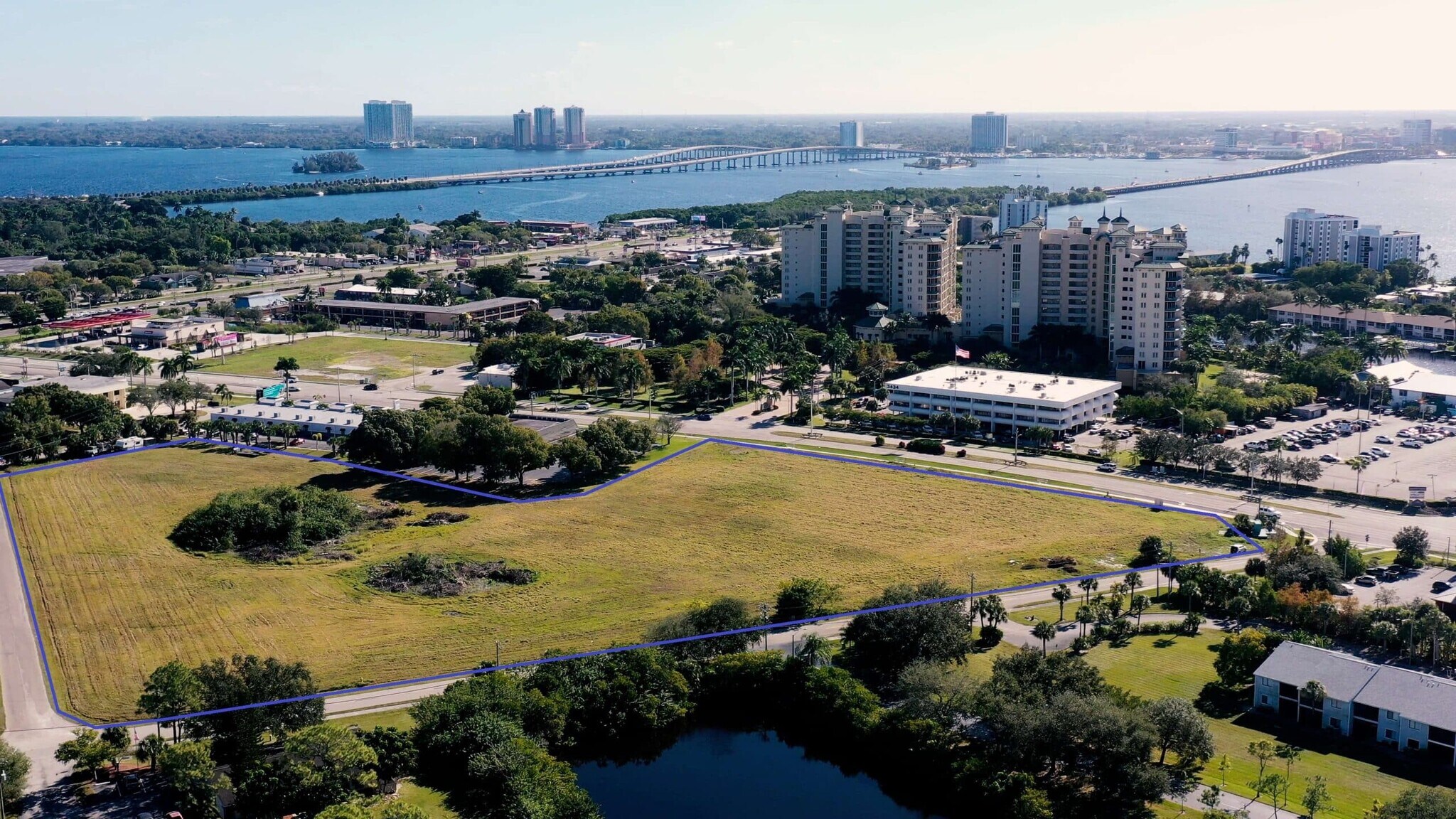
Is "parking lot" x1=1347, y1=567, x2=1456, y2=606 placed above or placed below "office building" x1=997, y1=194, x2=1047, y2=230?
below

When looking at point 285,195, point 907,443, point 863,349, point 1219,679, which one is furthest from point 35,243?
point 1219,679

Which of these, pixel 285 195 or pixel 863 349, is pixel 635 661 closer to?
pixel 863 349

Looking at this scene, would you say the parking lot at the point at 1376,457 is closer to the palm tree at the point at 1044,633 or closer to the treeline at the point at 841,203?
the palm tree at the point at 1044,633

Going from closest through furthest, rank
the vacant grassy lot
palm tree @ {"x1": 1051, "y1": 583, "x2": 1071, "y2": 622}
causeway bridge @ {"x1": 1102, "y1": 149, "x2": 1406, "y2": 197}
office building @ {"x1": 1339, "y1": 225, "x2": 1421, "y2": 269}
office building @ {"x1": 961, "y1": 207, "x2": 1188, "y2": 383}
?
palm tree @ {"x1": 1051, "y1": 583, "x2": 1071, "y2": 622} < office building @ {"x1": 961, "y1": 207, "x2": 1188, "y2": 383} < the vacant grassy lot < office building @ {"x1": 1339, "y1": 225, "x2": 1421, "y2": 269} < causeway bridge @ {"x1": 1102, "y1": 149, "x2": 1406, "y2": 197}

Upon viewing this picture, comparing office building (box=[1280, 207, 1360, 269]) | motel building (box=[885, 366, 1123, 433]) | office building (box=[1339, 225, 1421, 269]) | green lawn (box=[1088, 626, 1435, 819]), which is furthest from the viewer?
office building (box=[1280, 207, 1360, 269])

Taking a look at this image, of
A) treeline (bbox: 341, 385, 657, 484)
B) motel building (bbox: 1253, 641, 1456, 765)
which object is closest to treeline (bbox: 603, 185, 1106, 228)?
treeline (bbox: 341, 385, 657, 484)

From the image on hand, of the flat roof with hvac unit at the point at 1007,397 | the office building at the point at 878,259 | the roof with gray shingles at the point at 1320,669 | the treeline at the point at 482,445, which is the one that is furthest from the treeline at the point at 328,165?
the roof with gray shingles at the point at 1320,669

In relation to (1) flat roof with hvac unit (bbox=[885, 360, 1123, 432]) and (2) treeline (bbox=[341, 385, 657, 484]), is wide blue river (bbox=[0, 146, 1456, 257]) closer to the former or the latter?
(1) flat roof with hvac unit (bbox=[885, 360, 1123, 432])
